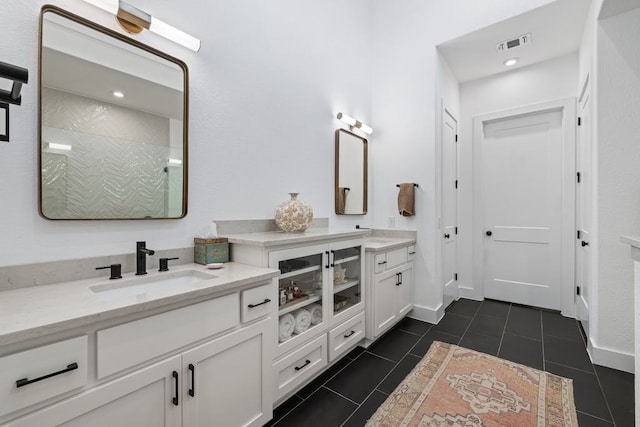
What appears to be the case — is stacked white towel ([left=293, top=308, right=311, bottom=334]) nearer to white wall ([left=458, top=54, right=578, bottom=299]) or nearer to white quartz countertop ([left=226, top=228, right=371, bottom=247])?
white quartz countertop ([left=226, top=228, right=371, bottom=247])

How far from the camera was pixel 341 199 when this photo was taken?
2.92 m

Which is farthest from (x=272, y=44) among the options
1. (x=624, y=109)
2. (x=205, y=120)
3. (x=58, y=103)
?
(x=624, y=109)

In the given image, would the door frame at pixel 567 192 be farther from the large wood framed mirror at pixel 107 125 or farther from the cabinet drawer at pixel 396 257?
the large wood framed mirror at pixel 107 125

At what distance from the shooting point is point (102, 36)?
137 centimetres

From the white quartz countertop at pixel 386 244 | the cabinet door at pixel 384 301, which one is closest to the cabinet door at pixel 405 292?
the cabinet door at pixel 384 301

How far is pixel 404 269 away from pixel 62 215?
260 centimetres

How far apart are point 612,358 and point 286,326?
241 cm

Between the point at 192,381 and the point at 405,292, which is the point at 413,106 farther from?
the point at 192,381

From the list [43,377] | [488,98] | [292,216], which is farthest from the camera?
[488,98]

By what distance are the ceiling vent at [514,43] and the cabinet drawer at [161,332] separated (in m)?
3.46

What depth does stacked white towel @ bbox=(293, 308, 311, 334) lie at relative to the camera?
1775 millimetres

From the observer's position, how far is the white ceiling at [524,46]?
2453 mm

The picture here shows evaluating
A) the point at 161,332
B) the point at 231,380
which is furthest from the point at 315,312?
the point at 161,332

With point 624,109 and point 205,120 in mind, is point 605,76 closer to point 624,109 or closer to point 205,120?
point 624,109
